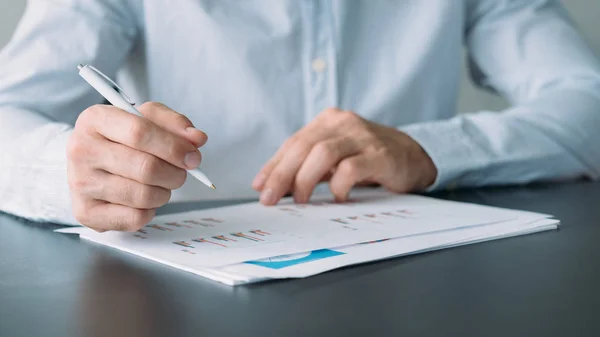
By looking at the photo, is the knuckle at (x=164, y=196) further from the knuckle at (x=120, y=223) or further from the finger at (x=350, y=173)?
the finger at (x=350, y=173)

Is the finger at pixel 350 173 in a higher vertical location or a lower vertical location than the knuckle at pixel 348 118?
lower

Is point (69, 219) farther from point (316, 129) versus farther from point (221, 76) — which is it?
point (221, 76)

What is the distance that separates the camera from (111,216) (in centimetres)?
71

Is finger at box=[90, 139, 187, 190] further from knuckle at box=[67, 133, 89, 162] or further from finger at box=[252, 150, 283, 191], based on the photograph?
finger at box=[252, 150, 283, 191]

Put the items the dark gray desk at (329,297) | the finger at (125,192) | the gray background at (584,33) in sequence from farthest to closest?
1. the gray background at (584,33)
2. the finger at (125,192)
3. the dark gray desk at (329,297)

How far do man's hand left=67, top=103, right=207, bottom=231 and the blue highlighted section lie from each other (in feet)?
0.41

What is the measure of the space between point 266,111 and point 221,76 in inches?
4.0

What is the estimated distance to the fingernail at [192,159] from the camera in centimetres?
67

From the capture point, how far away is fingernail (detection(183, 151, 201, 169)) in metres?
0.67

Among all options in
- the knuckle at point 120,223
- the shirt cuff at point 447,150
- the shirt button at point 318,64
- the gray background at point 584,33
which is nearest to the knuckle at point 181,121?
the knuckle at point 120,223

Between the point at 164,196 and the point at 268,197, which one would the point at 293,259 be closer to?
the point at 164,196

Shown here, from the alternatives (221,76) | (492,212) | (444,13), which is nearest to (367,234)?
(492,212)

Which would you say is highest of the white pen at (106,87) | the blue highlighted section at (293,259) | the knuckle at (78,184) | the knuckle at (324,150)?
the white pen at (106,87)

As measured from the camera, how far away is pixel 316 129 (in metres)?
1.02
